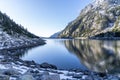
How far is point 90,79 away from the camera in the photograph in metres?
37.5

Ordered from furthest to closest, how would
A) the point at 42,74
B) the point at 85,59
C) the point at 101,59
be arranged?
the point at 85,59 → the point at 101,59 → the point at 42,74

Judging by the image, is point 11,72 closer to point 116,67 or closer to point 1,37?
point 116,67

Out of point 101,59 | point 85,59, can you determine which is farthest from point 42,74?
point 85,59

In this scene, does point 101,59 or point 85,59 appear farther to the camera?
point 85,59

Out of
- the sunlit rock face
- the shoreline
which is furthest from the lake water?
the shoreline

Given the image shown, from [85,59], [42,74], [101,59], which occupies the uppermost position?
[42,74]

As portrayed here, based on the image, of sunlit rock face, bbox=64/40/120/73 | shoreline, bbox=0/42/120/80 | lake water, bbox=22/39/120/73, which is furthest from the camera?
lake water, bbox=22/39/120/73

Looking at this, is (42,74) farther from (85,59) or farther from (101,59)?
(85,59)

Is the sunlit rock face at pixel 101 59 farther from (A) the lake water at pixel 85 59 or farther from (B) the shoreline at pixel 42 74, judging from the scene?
(B) the shoreline at pixel 42 74

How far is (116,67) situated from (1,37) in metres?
105

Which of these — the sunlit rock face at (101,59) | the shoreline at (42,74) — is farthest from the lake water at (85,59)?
the shoreline at (42,74)

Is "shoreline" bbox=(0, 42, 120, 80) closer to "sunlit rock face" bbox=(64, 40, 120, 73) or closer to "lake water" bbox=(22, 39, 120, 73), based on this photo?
"sunlit rock face" bbox=(64, 40, 120, 73)

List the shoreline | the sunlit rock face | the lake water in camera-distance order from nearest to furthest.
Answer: the shoreline < the sunlit rock face < the lake water

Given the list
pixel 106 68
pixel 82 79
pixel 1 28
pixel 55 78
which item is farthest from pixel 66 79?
pixel 1 28
